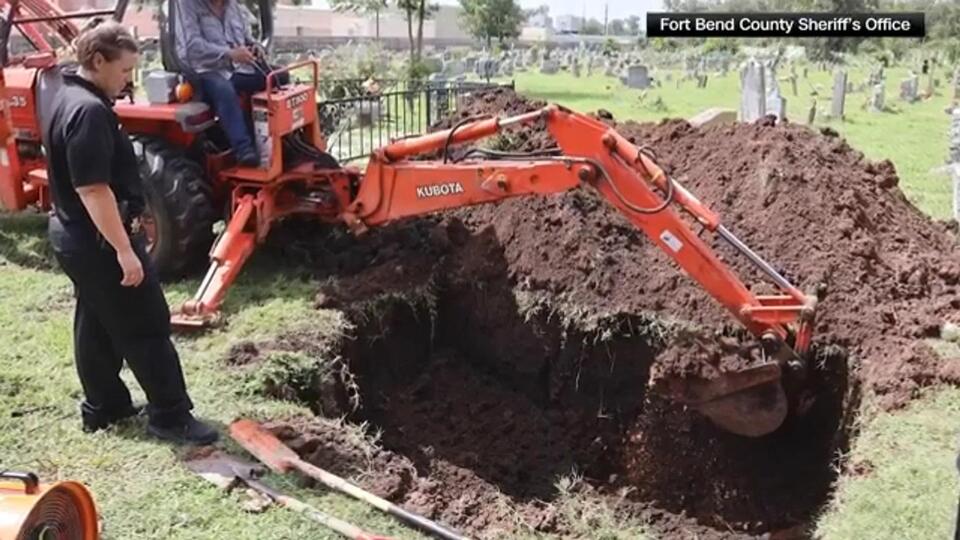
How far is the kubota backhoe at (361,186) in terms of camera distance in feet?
17.6

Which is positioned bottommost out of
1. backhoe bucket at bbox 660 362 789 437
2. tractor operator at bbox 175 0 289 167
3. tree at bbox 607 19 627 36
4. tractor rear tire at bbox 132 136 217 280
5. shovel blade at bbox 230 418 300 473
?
backhoe bucket at bbox 660 362 789 437

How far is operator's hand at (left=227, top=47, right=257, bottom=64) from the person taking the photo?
6375mm

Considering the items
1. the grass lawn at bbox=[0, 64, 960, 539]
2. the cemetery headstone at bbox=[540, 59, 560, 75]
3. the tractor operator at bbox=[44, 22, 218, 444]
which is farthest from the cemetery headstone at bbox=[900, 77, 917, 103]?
the tractor operator at bbox=[44, 22, 218, 444]

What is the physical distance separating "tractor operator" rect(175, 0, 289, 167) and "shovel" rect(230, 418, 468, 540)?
238 cm

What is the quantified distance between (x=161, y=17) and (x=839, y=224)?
4.78 meters

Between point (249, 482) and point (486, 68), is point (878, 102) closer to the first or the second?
point (486, 68)

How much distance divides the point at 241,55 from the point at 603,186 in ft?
8.66

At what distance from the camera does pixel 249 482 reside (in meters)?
4.21

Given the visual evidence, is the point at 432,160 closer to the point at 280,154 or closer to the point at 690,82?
the point at 280,154

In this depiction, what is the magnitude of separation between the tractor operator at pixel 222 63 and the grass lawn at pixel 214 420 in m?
1.07

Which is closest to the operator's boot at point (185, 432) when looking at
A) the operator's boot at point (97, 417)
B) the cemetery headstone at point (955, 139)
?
the operator's boot at point (97, 417)

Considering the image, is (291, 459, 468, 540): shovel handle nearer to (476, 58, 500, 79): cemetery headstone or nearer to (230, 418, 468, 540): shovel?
(230, 418, 468, 540): shovel

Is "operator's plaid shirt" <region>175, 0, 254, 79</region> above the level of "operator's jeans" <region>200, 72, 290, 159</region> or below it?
above

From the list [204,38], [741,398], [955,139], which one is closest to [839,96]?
[955,139]
